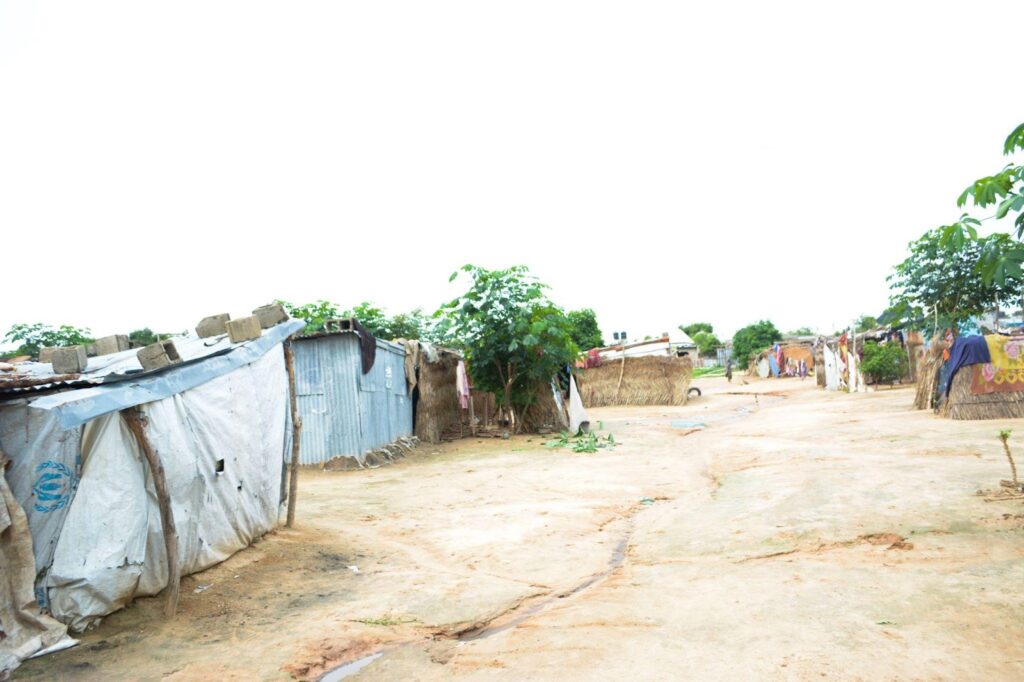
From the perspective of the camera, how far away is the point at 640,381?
85.5ft

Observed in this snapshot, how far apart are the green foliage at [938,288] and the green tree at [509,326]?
10.1 m

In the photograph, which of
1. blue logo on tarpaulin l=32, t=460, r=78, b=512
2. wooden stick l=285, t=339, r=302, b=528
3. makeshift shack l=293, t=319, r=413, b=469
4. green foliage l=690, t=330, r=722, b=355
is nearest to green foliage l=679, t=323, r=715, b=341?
green foliage l=690, t=330, r=722, b=355

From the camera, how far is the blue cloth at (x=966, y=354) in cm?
1196

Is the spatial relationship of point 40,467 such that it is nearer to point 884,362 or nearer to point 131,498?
point 131,498

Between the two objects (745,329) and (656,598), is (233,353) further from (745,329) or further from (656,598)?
(745,329)

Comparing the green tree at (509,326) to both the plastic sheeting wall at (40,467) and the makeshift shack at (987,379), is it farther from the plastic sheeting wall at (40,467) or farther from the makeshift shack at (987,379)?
the plastic sheeting wall at (40,467)

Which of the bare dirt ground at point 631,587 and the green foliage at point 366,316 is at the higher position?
the green foliage at point 366,316

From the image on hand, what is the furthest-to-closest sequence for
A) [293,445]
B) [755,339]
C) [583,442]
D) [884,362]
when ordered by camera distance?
[755,339] → [884,362] → [583,442] → [293,445]

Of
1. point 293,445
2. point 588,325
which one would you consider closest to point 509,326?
point 293,445

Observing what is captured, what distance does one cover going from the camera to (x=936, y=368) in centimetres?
1391

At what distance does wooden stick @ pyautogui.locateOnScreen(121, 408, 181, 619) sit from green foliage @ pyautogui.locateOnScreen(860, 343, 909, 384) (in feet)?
77.5

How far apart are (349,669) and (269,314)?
147 inches

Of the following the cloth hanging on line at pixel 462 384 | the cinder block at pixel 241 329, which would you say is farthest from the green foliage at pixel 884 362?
the cinder block at pixel 241 329

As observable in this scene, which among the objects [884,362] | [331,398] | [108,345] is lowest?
[331,398]
